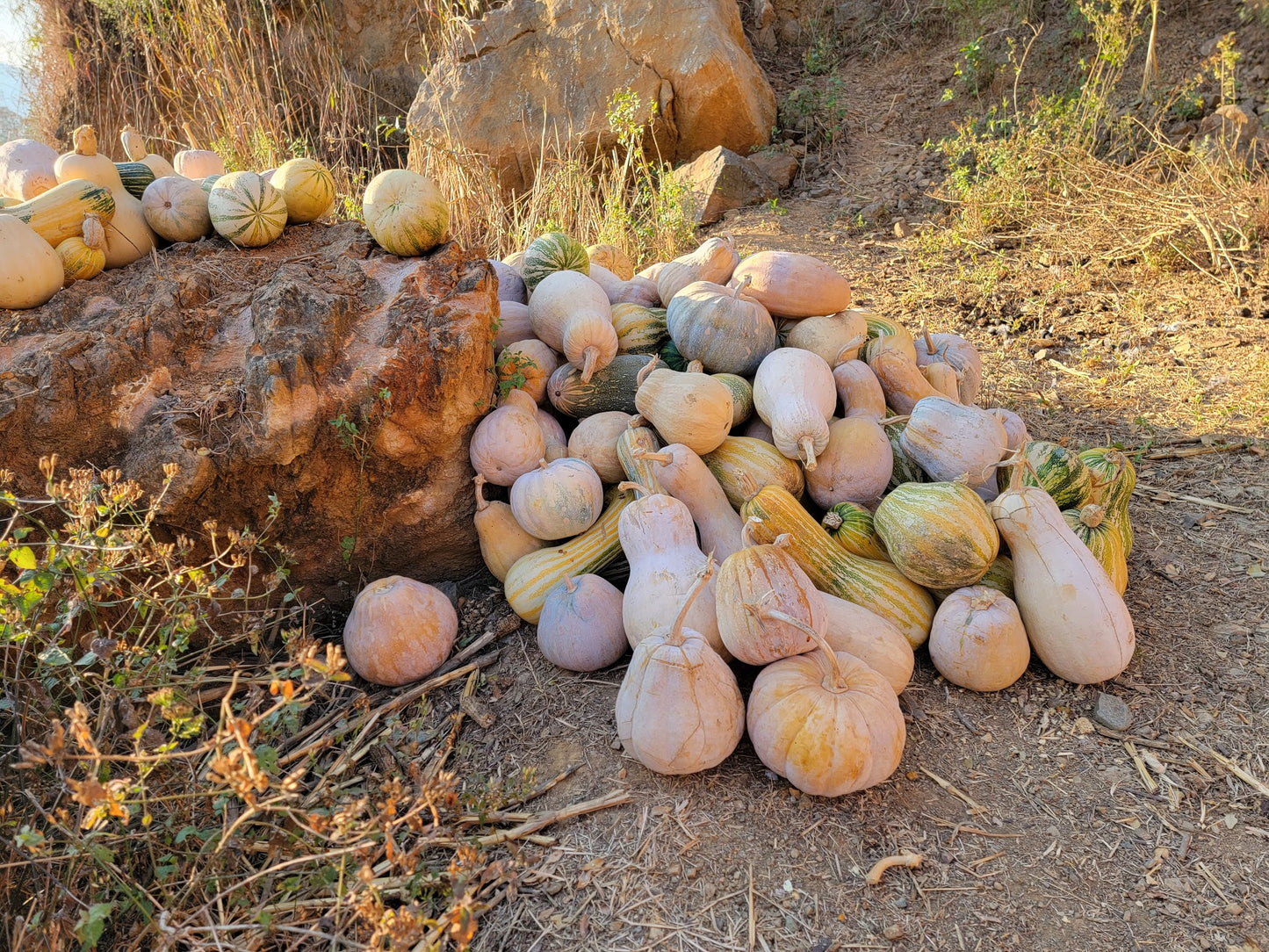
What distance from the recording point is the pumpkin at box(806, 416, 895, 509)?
3008mm

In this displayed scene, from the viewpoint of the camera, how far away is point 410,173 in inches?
130

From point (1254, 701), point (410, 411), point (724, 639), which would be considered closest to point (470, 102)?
point (410, 411)

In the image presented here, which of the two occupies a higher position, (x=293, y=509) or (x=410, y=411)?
(x=410, y=411)

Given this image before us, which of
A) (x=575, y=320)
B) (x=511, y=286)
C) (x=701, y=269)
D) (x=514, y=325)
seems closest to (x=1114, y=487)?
(x=701, y=269)

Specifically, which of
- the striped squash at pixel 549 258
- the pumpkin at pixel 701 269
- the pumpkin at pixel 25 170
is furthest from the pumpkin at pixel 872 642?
the pumpkin at pixel 25 170

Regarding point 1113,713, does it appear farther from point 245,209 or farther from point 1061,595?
point 245,209

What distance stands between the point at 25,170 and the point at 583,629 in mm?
2737

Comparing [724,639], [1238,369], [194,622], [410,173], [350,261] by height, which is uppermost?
[410,173]

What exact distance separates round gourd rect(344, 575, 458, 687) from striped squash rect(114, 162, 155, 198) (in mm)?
1959

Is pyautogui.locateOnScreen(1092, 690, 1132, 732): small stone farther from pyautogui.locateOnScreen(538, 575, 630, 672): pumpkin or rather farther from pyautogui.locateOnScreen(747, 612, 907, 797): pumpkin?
pyautogui.locateOnScreen(538, 575, 630, 672): pumpkin

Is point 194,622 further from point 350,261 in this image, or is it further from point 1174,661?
point 1174,661

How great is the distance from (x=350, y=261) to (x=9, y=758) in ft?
6.42

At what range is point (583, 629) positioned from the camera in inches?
105

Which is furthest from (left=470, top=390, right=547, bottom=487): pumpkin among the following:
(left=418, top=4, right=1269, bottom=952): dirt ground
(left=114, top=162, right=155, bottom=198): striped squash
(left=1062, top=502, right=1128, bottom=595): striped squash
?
(left=1062, top=502, right=1128, bottom=595): striped squash
